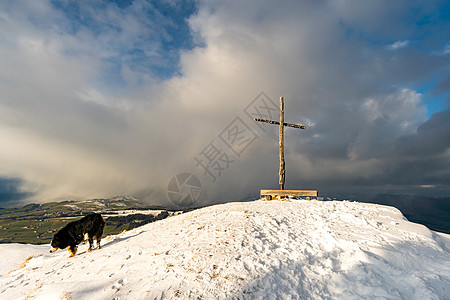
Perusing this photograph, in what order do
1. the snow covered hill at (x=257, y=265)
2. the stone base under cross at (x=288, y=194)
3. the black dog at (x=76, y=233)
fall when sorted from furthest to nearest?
the stone base under cross at (x=288, y=194), the black dog at (x=76, y=233), the snow covered hill at (x=257, y=265)

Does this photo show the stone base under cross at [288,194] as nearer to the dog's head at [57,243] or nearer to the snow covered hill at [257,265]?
the snow covered hill at [257,265]

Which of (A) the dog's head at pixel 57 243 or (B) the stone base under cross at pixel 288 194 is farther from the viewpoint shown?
(B) the stone base under cross at pixel 288 194

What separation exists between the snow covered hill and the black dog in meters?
0.70

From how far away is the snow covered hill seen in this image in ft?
18.9

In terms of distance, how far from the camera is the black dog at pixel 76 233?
9125 mm

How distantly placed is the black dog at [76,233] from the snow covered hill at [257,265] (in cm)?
70

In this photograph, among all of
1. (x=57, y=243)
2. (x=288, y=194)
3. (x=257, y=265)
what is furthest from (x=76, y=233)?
(x=288, y=194)

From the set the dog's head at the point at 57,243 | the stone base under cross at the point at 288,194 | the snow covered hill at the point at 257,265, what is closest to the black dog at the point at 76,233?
the dog's head at the point at 57,243

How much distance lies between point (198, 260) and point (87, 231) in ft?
21.8

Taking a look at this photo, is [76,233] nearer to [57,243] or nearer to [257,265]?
[57,243]

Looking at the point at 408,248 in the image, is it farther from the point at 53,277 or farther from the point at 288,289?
the point at 53,277

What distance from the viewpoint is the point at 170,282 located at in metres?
5.77

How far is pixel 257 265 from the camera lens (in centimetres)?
661

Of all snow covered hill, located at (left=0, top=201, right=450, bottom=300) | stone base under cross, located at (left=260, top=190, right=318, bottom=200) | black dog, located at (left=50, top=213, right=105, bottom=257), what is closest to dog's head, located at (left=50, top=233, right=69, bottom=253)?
black dog, located at (left=50, top=213, right=105, bottom=257)
